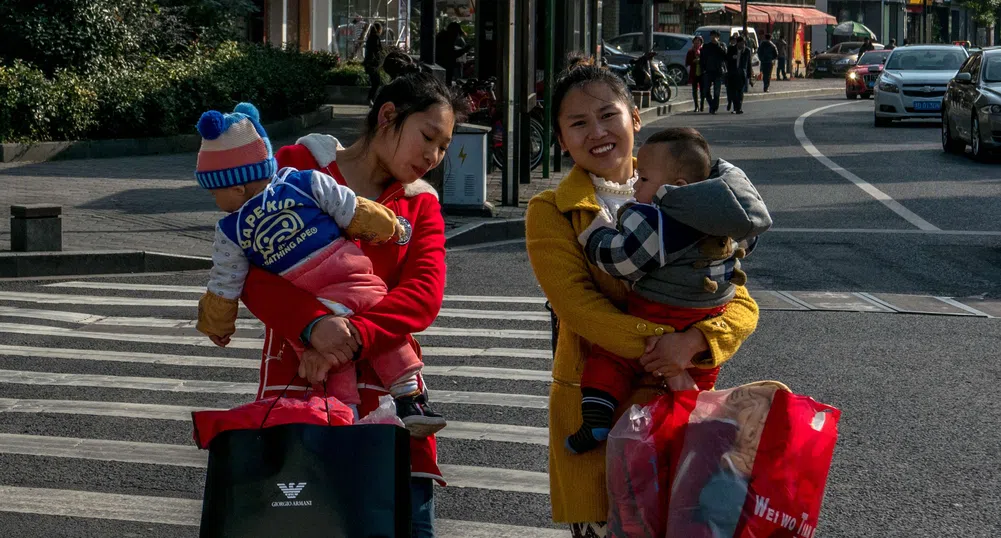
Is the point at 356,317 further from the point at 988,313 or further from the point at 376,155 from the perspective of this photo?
the point at 988,313

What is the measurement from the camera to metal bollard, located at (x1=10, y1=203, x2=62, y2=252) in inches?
432

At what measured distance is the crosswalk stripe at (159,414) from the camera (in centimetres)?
626

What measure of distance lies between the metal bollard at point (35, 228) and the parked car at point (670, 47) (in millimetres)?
37287

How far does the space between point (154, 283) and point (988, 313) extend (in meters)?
6.19

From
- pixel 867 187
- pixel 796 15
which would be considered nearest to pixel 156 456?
pixel 867 187

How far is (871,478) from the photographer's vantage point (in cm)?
562

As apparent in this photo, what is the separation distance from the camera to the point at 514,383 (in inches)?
290

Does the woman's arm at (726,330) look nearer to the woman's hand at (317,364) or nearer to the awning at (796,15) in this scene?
the woman's hand at (317,364)

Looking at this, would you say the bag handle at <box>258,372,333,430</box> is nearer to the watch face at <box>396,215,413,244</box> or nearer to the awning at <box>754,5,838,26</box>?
the watch face at <box>396,215,413,244</box>

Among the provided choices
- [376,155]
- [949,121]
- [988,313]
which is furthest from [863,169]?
[376,155]

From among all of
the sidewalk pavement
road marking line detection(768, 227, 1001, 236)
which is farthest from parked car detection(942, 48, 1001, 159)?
road marking line detection(768, 227, 1001, 236)

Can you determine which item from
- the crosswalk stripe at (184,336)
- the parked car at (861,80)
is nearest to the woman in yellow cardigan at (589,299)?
the crosswalk stripe at (184,336)

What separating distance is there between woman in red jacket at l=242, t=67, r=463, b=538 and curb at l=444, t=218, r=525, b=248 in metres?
9.28

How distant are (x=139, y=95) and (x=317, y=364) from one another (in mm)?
17063
